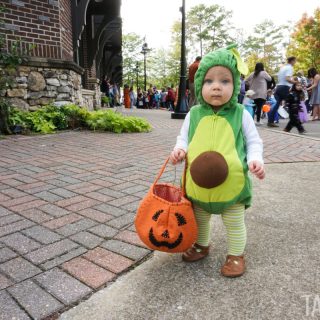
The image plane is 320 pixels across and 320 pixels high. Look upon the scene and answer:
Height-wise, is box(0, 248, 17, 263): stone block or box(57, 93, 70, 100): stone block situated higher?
box(57, 93, 70, 100): stone block

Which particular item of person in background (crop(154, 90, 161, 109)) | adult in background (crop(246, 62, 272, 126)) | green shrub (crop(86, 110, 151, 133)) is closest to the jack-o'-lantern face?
green shrub (crop(86, 110, 151, 133))

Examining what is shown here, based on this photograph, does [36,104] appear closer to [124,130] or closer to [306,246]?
[124,130]

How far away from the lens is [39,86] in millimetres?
7266

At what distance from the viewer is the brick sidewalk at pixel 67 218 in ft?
5.82

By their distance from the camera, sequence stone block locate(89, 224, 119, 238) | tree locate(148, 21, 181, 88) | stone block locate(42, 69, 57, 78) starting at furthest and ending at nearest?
tree locate(148, 21, 181, 88) → stone block locate(42, 69, 57, 78) → stone block locate(89, 224, 119, 238)

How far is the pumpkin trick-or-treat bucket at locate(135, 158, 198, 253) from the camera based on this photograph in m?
1.83

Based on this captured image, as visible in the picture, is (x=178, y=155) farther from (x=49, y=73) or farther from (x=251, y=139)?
(x=49, y=73)

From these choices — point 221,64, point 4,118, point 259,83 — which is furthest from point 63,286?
point 259,83

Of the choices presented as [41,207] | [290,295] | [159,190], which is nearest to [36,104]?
[41,207]

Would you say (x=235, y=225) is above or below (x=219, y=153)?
below

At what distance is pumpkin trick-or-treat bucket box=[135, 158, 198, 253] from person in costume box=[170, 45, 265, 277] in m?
0.13

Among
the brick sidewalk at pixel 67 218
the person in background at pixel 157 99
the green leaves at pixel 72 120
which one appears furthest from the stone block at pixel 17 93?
the person in background at pixel 157 99

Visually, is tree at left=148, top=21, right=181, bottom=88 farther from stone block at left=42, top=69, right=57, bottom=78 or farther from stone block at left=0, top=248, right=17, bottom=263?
stone block at left=0, top=248, right=17, bottom=263

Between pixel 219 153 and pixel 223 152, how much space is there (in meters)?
0.02
